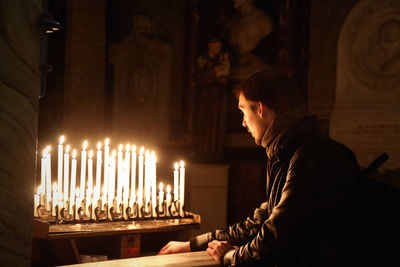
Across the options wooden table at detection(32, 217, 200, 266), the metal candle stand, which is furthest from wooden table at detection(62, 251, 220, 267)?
the metal candle stand

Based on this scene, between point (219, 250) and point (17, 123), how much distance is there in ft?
4.53

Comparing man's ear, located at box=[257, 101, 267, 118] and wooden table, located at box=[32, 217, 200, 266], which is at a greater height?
man's ear, located at box=[257, 101, 267, 118]

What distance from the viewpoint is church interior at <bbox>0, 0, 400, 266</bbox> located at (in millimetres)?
5480

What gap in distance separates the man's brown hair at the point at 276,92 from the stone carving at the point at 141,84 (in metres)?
5.15

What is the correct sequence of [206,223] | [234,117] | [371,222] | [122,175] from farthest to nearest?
[234,117]
[206,223]
[122,175]
[371,222]

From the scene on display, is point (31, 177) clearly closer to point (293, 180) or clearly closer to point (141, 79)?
point (293, 180)

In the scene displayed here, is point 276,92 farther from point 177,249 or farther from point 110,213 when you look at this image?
point 110,213

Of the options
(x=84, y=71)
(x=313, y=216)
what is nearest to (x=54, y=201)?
(x=313, y=216)

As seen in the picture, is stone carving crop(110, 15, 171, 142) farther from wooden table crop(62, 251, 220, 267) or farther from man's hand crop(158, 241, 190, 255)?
wooden table crop(62, 251, 220, 267)

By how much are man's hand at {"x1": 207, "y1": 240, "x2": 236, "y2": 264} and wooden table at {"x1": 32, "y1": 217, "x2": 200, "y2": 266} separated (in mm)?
589

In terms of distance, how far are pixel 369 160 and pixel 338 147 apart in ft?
12.5

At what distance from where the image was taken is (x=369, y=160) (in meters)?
5.38

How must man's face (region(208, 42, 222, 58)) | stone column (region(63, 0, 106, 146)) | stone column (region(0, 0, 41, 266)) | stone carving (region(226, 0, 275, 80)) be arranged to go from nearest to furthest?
stone column (region(0, 0, 41, 266)) → man's face (region(208, 42, 222, 58)) → stone carving (region(226, 0, 275, 80)) → stone column (region(63, 0, 106, 146))

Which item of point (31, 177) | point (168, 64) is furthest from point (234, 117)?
point (31, 177)
